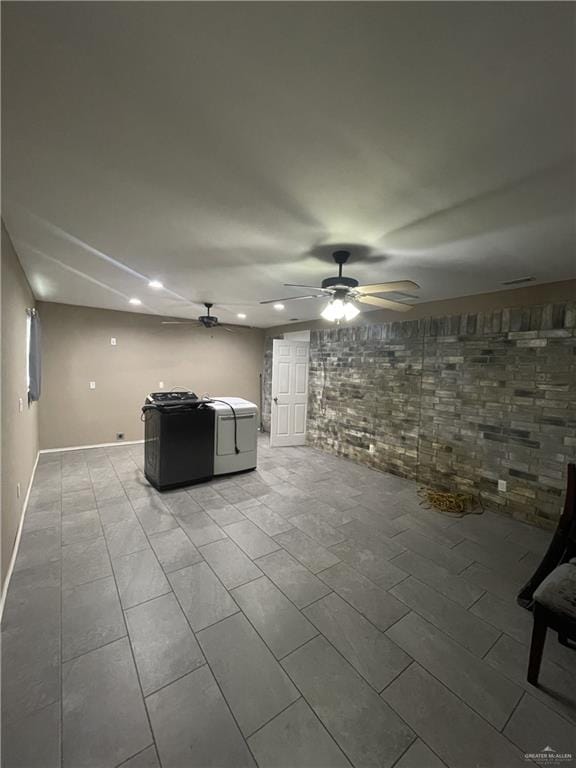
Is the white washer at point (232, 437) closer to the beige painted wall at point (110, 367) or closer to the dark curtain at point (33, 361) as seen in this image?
the dark curtain at point (33, 361)

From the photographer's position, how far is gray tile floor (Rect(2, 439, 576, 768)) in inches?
48.8

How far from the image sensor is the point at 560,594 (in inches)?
59.3

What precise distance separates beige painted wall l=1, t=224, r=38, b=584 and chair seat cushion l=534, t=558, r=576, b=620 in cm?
318

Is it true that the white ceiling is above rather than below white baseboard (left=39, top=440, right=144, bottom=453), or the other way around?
above

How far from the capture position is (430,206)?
1.68 m

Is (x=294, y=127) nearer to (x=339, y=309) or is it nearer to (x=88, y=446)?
(x=339, y=309)

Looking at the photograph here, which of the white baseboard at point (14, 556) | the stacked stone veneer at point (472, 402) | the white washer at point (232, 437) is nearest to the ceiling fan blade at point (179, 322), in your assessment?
the white washer at point (232, 437)

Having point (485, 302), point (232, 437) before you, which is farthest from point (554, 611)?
point (232, 437)

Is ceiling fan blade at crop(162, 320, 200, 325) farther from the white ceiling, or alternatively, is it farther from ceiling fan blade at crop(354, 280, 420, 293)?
ceiling fan blade at crop(354, 280, 420, 293)

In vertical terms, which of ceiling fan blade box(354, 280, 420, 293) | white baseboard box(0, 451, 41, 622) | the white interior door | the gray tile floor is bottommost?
the gray tile floor

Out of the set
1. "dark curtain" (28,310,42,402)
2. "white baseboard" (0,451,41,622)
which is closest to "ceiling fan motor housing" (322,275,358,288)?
"white baseboard" (0,451,41,622)

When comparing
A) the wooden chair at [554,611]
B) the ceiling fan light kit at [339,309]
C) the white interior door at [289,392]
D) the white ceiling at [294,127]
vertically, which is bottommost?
the wooden chair at [554,611]

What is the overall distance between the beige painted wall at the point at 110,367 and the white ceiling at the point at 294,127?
306 cm

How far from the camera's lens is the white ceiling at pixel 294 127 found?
0.83m
